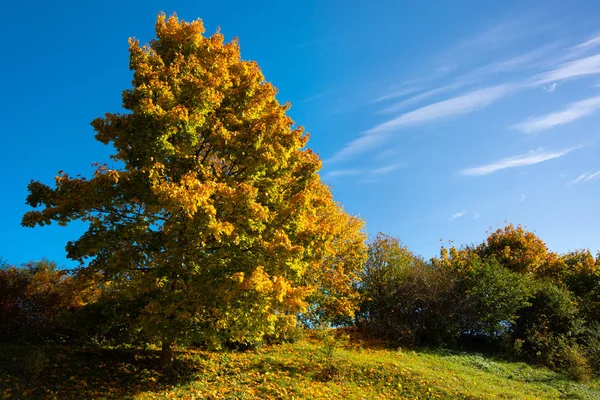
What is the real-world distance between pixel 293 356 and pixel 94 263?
369 inches

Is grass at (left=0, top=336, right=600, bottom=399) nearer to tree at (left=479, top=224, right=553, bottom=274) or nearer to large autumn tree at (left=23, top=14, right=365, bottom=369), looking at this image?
large autumn tree at (left=23, top=14, right=365, bottom=369)

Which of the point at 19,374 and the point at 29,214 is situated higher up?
the point at 29,214

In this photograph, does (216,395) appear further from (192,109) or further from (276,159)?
(192,109)

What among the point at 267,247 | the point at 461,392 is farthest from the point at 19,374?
the point at 461,392

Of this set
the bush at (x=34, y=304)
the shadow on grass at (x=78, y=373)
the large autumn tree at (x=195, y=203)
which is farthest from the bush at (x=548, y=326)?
the bush at (x=34, y=304)

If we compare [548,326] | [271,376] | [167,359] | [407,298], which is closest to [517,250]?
[548,326]

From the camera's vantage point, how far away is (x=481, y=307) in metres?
24.6

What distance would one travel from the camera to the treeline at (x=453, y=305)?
14375 millimetres

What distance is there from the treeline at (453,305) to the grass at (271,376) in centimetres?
133

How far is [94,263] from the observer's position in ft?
36.4

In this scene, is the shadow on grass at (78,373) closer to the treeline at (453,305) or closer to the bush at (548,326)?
the treeline at (453,305)

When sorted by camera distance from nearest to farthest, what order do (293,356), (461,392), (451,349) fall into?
(461,392) → (293,356) → (451,349)

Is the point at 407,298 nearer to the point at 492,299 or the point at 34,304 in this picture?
the point at 492,299

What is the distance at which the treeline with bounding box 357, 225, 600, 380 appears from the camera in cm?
2289
